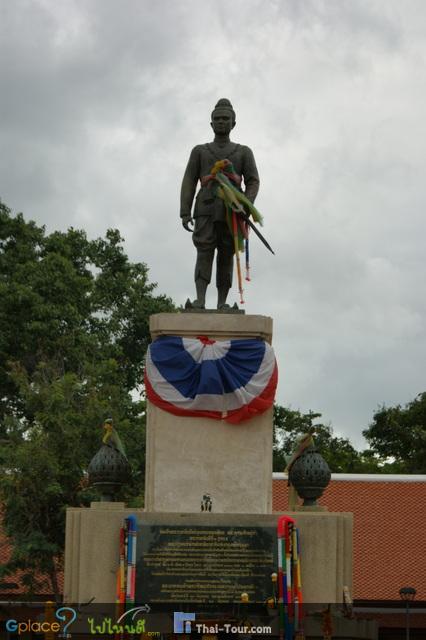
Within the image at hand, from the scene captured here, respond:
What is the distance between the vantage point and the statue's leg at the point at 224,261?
1758 cm

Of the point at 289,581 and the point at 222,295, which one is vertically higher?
the point at 222,295

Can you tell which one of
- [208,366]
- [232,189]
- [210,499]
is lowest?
[210,499]

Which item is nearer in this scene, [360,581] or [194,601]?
[194,601]

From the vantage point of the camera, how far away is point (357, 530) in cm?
2784

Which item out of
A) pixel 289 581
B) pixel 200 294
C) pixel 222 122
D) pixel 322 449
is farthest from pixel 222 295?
pixel 322 449

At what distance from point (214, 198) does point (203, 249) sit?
0.65 metres

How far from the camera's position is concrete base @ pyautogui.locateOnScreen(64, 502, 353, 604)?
620 inches

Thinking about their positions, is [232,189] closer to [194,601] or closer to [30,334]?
[194,601]

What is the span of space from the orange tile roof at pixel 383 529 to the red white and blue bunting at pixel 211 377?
1012 cm

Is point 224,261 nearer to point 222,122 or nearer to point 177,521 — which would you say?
point 222,122

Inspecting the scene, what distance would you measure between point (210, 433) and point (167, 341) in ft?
3.99

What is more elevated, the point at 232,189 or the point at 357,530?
the point at 232,189

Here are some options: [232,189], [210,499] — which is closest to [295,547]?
[210,499]

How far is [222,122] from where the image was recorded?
17531 millimetres
